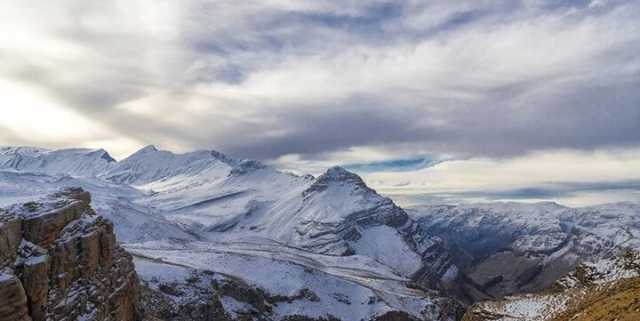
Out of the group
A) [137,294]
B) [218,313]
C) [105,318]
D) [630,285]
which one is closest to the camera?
[630,285]

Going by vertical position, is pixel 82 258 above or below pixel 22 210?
below

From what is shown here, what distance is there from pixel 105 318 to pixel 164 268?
100m

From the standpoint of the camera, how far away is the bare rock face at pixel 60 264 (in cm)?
6016

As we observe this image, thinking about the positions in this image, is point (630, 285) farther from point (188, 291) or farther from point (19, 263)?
point (188, 291)

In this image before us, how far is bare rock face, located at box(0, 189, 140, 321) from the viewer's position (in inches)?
2368

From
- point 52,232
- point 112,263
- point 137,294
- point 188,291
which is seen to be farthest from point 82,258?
point 188,291

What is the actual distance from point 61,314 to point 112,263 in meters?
18.5

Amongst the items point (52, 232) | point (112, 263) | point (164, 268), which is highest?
point (52, 232)

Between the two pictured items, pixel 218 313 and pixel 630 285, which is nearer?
pixel 630 285

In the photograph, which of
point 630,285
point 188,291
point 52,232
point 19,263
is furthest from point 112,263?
point 188,291

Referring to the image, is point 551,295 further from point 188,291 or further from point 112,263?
point 188,291

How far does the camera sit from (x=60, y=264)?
68625 mm

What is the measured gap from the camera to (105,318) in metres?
76.9

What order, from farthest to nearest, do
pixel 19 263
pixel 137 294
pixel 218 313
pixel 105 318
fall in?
1. pixel 218 313
2. pixel 137 294
3. pixel 105 318
4. pixel 19 263
